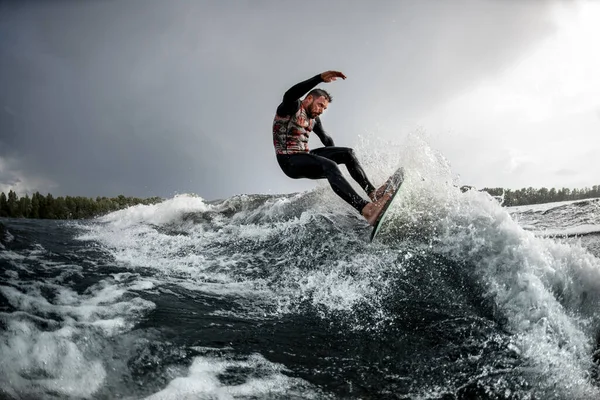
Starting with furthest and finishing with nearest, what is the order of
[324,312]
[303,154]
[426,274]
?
[303,154] → [426,274] → [324,312]

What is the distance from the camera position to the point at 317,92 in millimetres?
6348

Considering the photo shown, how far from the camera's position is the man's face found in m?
6.35

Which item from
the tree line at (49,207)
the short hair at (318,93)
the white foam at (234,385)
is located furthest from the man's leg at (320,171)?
the tree line at (49,207)

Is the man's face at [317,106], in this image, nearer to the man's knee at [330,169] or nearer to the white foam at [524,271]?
the man's knee at [330,169]

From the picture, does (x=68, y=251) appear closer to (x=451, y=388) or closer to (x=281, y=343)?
(x=281, y=343)

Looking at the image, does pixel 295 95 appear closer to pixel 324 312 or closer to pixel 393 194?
pixel 393 194

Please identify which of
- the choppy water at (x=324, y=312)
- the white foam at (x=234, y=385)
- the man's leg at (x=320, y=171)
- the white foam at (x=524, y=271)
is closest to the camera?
the white foam at (x=234, y=385)

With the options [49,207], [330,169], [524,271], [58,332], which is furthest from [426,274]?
[49,207]

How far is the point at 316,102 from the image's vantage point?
6344 millimetres

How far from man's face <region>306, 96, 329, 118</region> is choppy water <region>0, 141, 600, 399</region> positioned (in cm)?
184

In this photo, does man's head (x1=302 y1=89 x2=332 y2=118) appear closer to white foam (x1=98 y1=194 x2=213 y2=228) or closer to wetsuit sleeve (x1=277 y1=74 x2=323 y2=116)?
wetsuit sleeve (x1=277 y1=74 x2=323 y2=116)

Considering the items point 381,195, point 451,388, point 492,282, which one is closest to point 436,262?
point 492,282

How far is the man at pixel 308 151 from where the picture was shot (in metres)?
5.74

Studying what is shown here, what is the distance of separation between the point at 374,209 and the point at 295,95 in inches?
82.8
